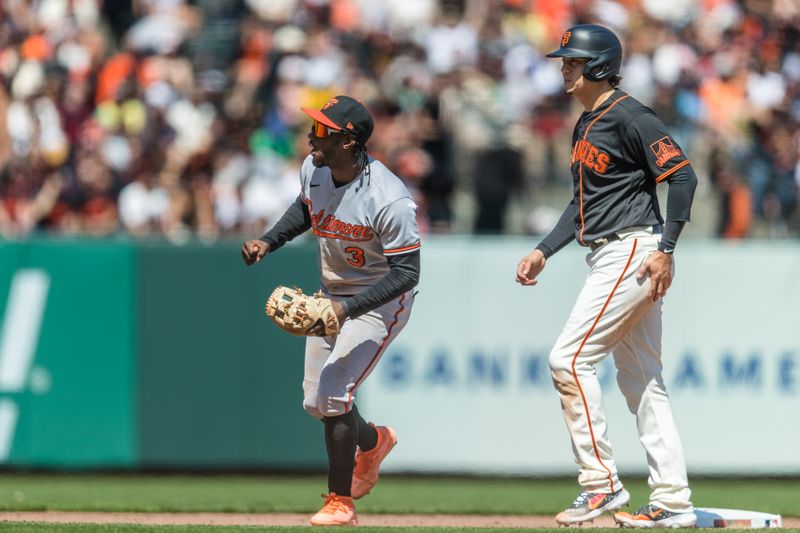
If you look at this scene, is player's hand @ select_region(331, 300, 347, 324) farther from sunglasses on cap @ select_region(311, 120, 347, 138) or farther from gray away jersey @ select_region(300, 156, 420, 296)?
sunglasses on cap @ select_region(311, 120, 347, 138)

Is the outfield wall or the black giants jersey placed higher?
the black giants jersey

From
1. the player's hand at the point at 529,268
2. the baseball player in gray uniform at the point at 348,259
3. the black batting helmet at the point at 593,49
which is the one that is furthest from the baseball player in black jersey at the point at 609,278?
the baseball player in gray uniform at the point at 348,259

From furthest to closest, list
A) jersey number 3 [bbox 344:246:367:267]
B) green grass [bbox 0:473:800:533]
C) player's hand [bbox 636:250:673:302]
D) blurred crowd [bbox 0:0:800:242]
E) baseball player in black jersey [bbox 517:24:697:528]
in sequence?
blurred crowd [bbox 0:0:800:242] < green grass [bbox 0:473:800:533] < jersey number 3 [bbox 344:246:367:267] < baseball player in black jersey [bbox 517:24:697:528] < player's hand [bbox 636:250:673:302]

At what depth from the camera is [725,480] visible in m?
9.56

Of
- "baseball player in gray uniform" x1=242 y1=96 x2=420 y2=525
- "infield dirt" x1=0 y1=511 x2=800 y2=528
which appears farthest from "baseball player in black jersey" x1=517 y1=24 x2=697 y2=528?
"baseball player in gray uniform" x1=242 y1=96 x2=420 y2=525

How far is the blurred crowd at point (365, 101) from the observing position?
1162cm

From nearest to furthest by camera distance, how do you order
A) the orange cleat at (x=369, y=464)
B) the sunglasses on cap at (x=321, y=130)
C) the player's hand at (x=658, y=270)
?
the player's hand at (x=658, y=270) < the sunglasses on cap at (x=321, y=130) < the orange cleat at (x=369, y=464)

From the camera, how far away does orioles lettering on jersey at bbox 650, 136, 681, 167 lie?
592 cm

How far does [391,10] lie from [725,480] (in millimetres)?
6450

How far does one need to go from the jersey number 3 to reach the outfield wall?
310 centimetres

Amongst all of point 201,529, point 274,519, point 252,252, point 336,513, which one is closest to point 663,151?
point 252,252

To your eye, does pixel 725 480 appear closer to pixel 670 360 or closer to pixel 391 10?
pixel 670 360

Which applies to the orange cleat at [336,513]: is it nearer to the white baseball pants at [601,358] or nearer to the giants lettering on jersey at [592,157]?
the white baseball pants at [601,358]

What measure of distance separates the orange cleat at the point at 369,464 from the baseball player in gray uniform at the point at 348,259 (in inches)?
9.3
